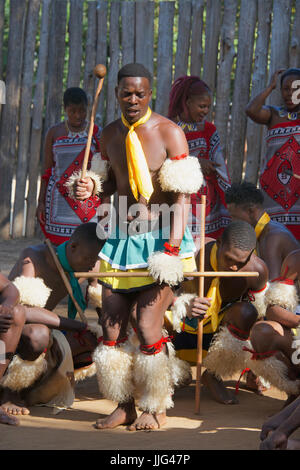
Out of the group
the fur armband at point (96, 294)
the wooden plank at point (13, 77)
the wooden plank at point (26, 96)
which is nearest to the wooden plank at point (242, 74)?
the wooden plank at point (26, 96)

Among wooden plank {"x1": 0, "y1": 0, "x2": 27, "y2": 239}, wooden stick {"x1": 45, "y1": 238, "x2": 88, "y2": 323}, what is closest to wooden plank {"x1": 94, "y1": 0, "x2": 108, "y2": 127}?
wooden plank {"x1": 0, "y1": 0, "x2": 27, "y2": 239}

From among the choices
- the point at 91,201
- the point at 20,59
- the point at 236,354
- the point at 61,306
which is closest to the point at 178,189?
the point at 236,354

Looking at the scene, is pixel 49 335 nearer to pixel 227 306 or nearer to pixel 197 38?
pixel 227 306

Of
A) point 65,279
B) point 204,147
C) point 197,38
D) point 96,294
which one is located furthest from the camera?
point 197,38

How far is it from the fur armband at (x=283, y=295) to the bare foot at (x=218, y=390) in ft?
2.26

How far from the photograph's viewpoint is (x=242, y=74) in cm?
823

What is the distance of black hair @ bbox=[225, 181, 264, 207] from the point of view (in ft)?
18.7

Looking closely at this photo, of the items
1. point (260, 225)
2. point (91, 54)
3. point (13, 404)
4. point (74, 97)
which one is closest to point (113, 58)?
point (91, 54)

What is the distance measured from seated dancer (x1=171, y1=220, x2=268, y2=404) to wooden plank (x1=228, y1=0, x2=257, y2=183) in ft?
10.9

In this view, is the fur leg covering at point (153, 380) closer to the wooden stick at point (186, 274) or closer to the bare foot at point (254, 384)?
the wooden stick at point (186, 274)

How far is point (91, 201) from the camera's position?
7168 mm

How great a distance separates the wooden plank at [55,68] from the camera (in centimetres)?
970

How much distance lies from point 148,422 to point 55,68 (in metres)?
6.20

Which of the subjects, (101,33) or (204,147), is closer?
(204,147)
